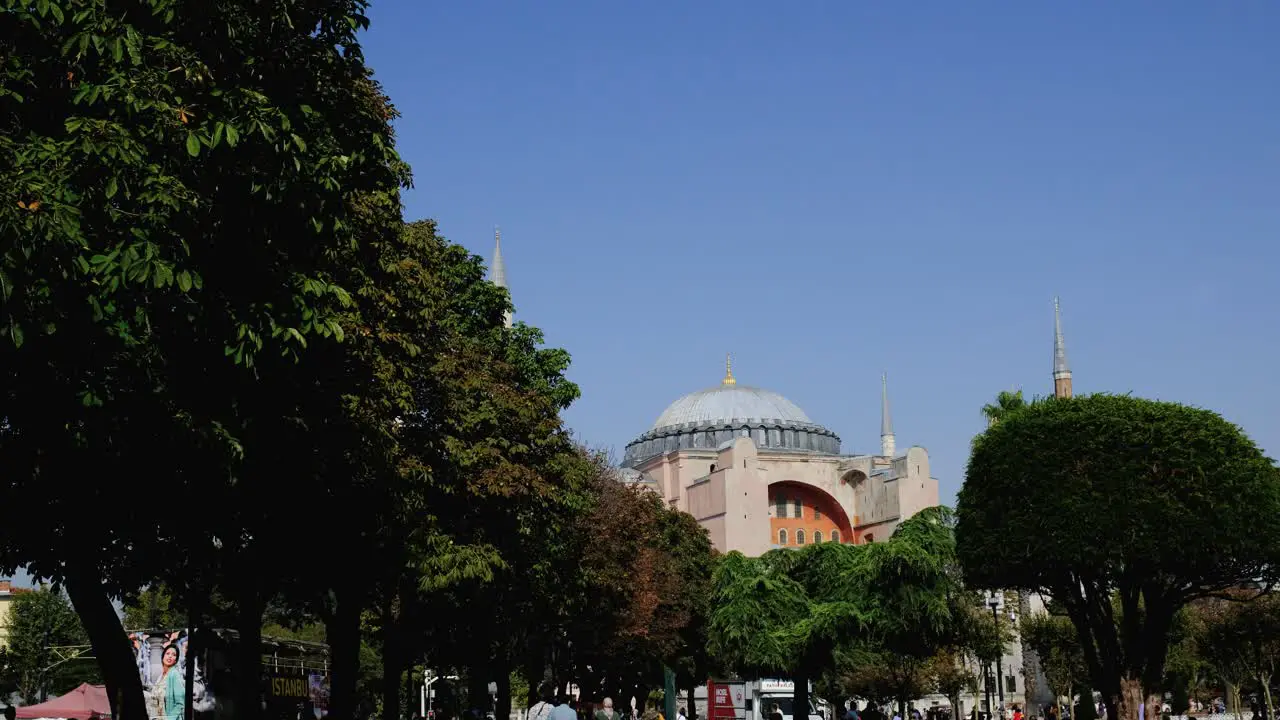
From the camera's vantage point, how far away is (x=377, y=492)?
68.3 feet

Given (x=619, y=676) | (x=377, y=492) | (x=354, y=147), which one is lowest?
(x=619, y=676)

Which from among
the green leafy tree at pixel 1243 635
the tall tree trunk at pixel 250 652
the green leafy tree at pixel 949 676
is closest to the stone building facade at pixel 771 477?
the green leafy tree at pixel 949 676

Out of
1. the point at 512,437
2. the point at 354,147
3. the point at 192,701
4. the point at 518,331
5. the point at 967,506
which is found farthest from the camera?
the point at 518,331

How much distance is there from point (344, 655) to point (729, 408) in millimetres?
96908

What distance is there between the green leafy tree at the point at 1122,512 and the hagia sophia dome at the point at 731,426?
84882 mm

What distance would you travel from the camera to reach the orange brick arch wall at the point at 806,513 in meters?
109

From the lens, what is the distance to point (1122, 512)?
97.9 ft

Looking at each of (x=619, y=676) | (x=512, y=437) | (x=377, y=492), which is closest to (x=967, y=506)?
(x=512, y=437)

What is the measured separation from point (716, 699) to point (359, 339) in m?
14.4

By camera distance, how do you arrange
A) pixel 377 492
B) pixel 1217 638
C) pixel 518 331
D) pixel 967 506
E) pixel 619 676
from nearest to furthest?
pixel 377 492 < pixel 967 506 < pixel 518 331 < pixel 1217 638 < pixel 619 676

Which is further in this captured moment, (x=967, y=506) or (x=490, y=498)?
(x=967, y=506)

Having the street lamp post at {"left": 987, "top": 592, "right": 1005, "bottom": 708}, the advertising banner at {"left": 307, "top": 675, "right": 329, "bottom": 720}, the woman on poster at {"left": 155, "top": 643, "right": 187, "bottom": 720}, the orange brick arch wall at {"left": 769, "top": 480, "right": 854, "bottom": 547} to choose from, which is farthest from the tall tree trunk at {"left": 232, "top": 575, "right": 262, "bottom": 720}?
the orange brick arch wall at {"left": 769, "top": 480, "right": 854, "bottom": 547}

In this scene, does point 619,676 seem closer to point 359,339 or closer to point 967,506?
point 967,506

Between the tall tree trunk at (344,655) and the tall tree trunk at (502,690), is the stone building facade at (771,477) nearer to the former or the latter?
the tall tree trunk at (502,690)
